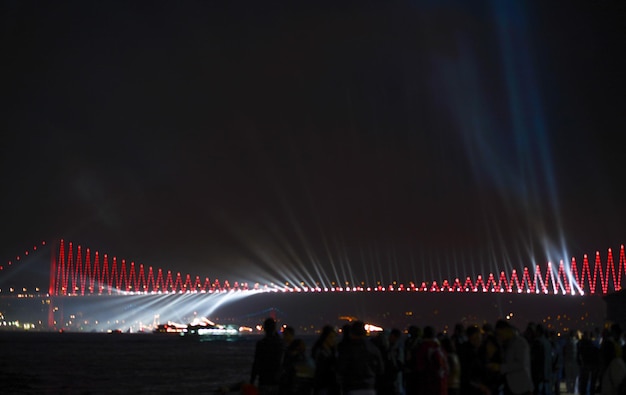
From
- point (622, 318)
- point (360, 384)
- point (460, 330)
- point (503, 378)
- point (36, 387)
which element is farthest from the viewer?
point (622, 318)

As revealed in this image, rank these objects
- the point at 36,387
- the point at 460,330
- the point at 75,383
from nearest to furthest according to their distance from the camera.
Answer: the point at 460,330 → the point at 36,387 → the point at 75,383

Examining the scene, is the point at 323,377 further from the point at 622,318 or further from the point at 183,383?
the point at 622,318

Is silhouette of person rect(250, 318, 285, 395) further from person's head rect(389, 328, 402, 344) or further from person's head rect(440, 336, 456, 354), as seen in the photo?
person's head rect(389, 328, 402, 344)

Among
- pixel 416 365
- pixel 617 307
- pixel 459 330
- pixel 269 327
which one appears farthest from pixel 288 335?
pixel 617 307

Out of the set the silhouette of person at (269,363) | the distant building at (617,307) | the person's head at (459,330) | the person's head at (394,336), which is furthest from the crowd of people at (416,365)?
the distant building at (617,307)

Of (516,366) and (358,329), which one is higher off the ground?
(358,329)

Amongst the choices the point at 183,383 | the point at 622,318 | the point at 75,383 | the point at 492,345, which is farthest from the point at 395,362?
the point at 622,318

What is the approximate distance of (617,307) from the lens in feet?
212

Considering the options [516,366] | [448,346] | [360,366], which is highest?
[448,346]

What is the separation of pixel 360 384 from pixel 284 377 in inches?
53.8

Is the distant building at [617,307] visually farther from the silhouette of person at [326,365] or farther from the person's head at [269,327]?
the silhouette of person at [326,365]

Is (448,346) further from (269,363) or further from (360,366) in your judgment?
(360,366)

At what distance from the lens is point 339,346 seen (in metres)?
10.9

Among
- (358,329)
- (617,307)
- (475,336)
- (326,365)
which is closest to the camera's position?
(358,329)
